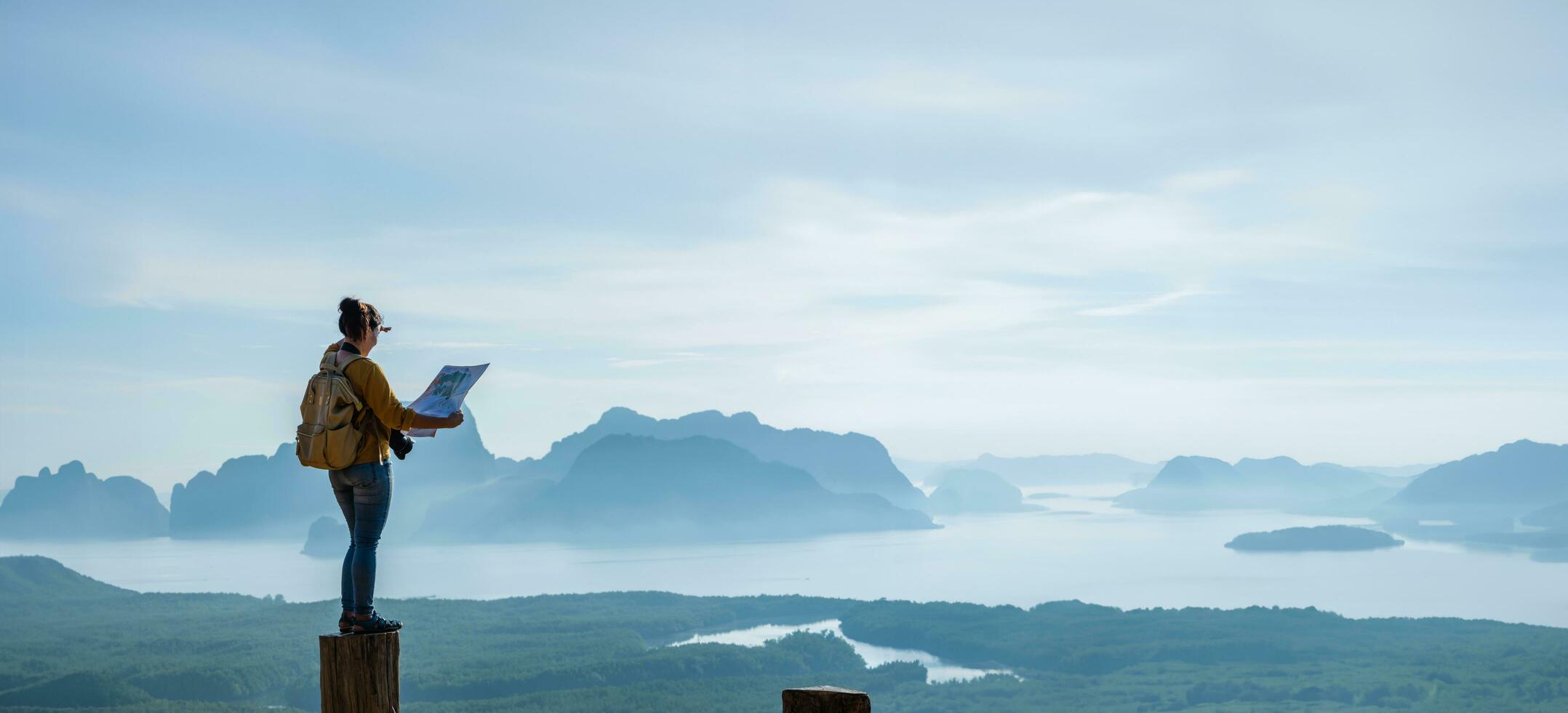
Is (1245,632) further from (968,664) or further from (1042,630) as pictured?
(968,664)

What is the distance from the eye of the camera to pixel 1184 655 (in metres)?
142

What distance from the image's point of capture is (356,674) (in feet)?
18.0

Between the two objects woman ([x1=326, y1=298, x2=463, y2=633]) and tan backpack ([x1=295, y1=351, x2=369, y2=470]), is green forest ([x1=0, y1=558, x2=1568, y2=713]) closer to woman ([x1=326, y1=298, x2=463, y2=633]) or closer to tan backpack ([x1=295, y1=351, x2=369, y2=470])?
woman ([x1=326, y1=298, x2=463, y2=633])

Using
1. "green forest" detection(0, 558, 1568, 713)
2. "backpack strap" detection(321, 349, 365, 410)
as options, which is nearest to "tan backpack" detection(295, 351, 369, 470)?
"backpack strap" detection(321, 349, 365, 410)

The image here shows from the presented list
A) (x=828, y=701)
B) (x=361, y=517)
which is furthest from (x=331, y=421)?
(x=828, y=701)

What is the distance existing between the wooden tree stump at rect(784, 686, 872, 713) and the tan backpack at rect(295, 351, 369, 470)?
9.23ft

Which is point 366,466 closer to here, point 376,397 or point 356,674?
point 376,397

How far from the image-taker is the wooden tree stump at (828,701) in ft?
13.9

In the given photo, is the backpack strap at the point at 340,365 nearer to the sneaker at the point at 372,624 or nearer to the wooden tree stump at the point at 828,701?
the sneaker at the point at 372,624

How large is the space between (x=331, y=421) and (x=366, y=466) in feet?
1.10

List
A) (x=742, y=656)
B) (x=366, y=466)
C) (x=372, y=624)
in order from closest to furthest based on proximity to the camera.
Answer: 1. (x=372, y=624)
2. (x=366, y=466)
3. (x=742, y=656)

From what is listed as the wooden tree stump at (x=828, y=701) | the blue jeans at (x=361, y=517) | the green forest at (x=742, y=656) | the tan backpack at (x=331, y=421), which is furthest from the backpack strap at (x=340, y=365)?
the green forest at (x=742, y=656)

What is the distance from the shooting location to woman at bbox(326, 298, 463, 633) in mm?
5629

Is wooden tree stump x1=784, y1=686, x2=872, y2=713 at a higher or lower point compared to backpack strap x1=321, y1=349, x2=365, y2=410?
lower
